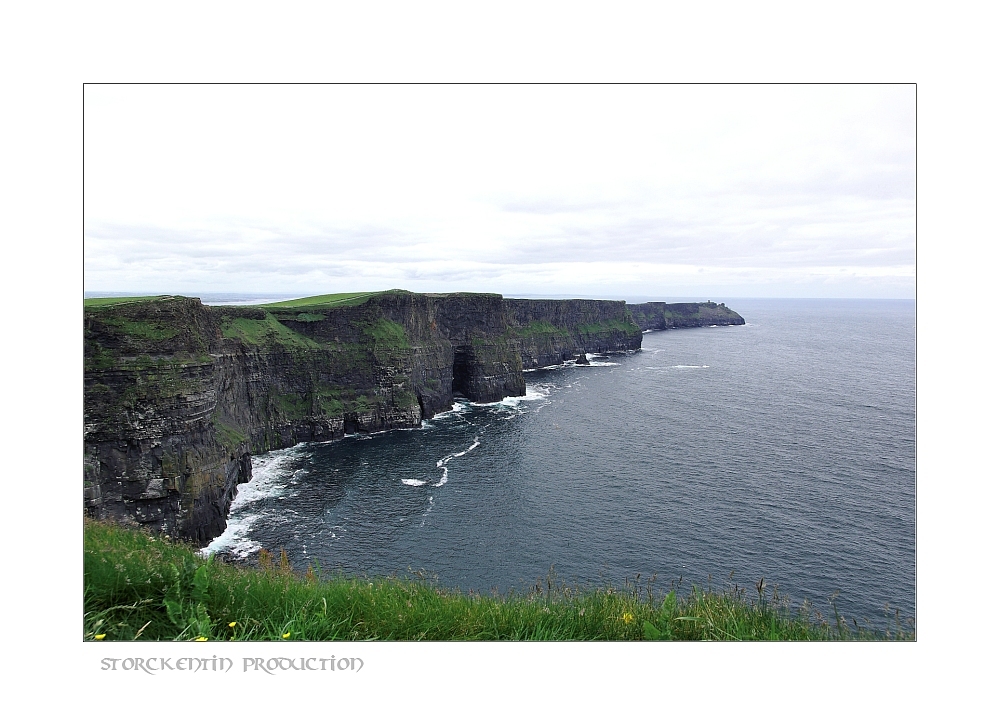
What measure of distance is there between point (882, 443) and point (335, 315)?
72.9 m

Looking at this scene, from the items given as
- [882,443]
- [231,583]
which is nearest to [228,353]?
[231,583]

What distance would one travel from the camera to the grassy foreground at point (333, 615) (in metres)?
7.08

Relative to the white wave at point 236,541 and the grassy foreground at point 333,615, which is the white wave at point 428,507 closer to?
the white wave at point 236,541

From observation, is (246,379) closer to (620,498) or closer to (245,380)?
(245,380)

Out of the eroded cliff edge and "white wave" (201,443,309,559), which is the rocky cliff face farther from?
"white wave" (201,443,309,559)

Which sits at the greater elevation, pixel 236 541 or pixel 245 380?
pixel 245 380

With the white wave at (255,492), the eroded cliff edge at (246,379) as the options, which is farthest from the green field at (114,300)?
the white wave at (255,492)

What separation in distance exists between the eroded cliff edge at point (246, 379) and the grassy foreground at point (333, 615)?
31.4 metres

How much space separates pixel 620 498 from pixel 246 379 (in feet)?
144

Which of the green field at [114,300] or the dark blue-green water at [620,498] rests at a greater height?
the green field at [114,300]

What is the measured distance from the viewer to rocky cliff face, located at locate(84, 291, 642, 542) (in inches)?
1430

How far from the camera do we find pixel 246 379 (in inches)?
2406

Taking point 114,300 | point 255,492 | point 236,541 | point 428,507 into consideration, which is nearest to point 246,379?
point 255,492
